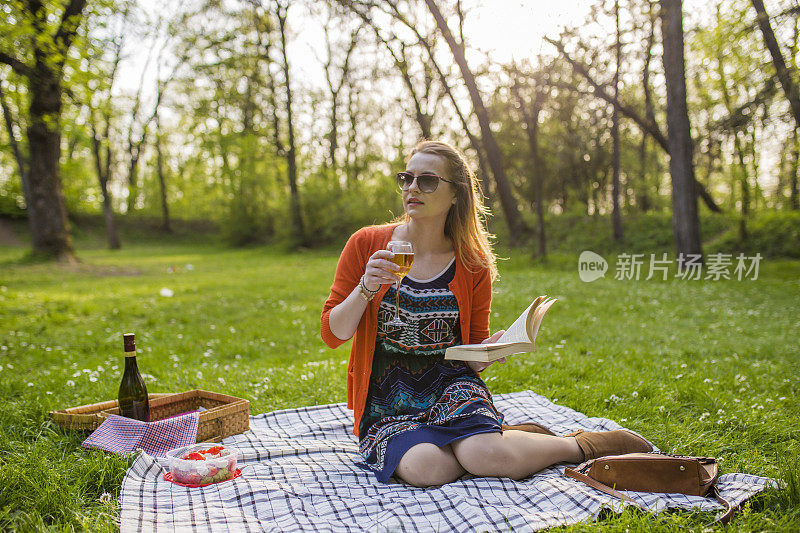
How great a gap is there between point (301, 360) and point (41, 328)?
159 inches

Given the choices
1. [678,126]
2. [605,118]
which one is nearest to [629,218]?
[605,118]

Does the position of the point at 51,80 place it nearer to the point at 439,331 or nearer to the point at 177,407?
the point at 177,407

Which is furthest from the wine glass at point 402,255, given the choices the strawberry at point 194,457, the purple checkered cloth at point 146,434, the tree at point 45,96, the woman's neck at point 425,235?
the tree at point 45,96

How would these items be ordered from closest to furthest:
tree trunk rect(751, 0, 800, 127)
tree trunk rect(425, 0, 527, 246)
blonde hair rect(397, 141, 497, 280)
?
blonde hair rect(397, 141, 497, 280)
tree trunk rect(751, 0, 800, 127)
tree trunk rect(425, 0, 527, 246)

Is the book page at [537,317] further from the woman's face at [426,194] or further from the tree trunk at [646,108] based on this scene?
the tree trunk at [646,108]

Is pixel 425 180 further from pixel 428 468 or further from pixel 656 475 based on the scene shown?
pixel 656 475

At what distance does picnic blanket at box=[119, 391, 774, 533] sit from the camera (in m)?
2.56

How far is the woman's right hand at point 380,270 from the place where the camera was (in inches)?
111

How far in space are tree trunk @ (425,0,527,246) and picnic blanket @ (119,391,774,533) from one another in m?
11.4

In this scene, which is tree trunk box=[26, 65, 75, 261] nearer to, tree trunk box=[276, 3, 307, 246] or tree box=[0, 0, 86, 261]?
tree box=[0, 0, 86, 261]

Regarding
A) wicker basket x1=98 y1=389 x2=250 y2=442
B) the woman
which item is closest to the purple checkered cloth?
wicker basket x1=98 y1=389 x2=250 y2=442

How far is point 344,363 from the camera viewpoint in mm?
6055

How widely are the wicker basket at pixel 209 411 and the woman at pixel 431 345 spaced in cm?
83

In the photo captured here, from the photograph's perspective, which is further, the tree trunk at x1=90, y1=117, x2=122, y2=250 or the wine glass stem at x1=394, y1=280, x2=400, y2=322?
the tree trunk at x1=90, y1=117, x2=122, y2=250
